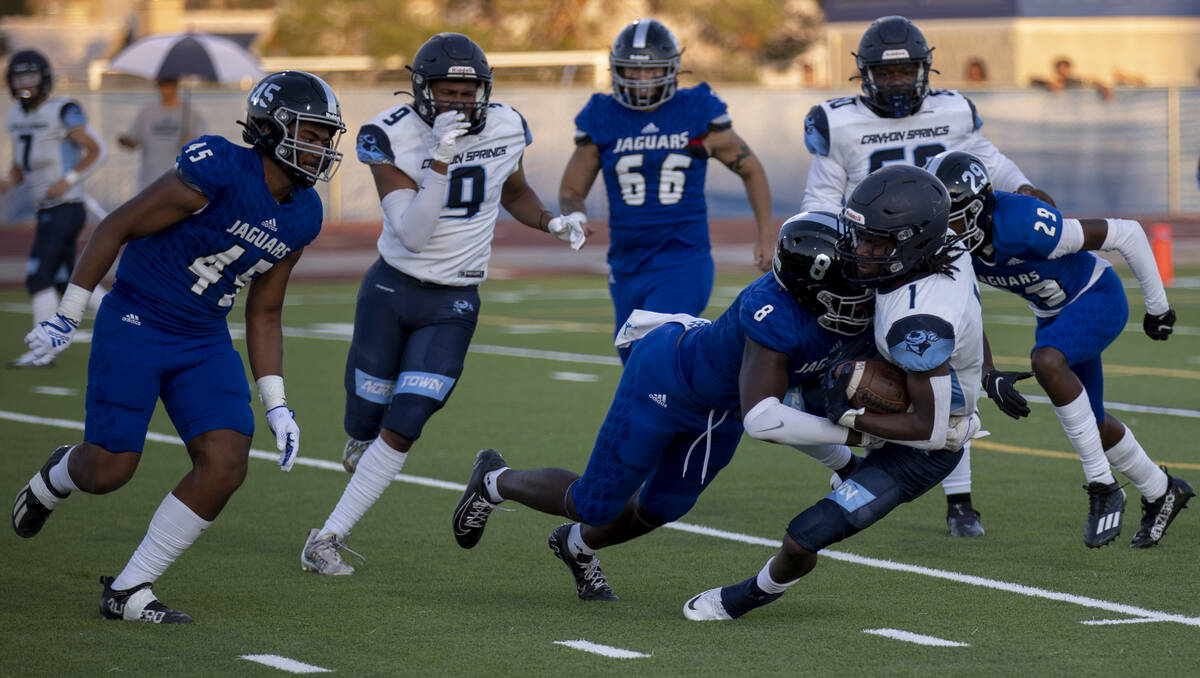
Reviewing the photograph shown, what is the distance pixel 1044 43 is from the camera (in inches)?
1332

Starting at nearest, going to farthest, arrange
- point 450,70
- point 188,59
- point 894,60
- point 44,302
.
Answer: point 450,70 → point 894,60 → point 44,302 → point 188,59

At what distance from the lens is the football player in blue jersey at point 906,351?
492cm

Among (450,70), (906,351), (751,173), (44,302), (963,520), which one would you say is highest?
(450,70)

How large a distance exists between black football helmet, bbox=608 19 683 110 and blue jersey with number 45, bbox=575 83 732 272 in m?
0.08

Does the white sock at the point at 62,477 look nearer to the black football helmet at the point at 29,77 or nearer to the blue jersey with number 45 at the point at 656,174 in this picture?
the blue jersey with number 45 at the point at 656,174

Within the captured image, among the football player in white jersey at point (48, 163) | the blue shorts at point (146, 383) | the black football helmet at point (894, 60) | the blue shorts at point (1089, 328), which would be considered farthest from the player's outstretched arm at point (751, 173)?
the football player in white jersey at point (48, 163)

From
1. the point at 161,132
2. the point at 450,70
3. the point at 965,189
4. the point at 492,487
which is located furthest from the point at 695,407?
the point at 161,132

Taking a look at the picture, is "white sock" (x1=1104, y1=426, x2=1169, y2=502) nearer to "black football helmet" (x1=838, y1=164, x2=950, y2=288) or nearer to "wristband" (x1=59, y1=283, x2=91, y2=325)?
"black football helmet" (x1=838, y1=164, x2=950, y2=288)

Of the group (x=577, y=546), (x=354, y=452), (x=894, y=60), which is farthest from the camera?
(x=894, y=60)

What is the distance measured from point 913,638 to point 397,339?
8.06 feet

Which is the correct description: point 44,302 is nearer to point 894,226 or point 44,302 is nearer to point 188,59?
point 188,59

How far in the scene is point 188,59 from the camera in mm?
18703

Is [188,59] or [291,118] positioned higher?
[291,118]

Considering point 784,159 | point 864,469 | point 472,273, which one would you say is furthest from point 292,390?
point 784,159
